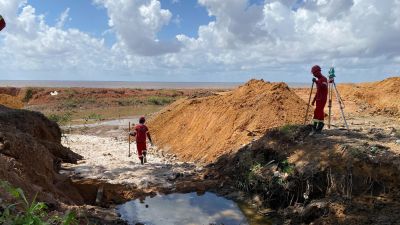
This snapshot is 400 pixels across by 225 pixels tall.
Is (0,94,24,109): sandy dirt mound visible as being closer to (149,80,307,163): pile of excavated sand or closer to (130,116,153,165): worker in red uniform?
(149,80,307,163): pile of excavated sand

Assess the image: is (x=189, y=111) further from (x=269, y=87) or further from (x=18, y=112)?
(x=18, y=112)

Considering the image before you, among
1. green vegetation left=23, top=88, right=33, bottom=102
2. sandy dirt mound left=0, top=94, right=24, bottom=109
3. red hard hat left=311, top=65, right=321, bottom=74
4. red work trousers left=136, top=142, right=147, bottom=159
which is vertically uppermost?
red hard hat left=311, top=65, right=321, bottom=74

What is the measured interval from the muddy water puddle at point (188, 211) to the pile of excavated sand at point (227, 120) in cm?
363

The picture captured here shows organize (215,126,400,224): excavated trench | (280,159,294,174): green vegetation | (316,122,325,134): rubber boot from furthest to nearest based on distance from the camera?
(316,122,325,134): rubber boot < (280,159,294,174): green vegetation < (215,126,400,224): excavated trench

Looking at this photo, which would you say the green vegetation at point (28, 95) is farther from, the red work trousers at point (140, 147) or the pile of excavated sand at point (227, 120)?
the red work trousers at point (140, 147)

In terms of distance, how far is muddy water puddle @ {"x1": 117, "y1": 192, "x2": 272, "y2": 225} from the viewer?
9.81 metres

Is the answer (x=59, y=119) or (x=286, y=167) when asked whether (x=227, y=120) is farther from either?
(x=59, y=119)

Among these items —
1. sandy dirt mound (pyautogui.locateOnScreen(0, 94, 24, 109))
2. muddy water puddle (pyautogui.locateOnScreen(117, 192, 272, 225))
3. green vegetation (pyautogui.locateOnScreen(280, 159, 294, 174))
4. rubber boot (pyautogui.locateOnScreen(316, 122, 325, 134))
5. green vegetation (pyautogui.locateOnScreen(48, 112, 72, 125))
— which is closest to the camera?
muddy water puddle (pyautogui.locateOnScreen(117, 192, 272, 225))

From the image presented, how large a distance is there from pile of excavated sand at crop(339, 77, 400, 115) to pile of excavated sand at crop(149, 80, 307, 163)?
432cm

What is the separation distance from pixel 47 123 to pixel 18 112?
1.35 metres

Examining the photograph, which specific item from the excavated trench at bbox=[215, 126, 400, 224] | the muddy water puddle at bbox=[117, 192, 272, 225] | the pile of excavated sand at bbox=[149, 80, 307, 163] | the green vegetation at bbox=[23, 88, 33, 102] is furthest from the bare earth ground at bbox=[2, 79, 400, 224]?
the green vegetation at bbox=[23, 88, 33, 102]

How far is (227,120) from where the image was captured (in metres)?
18.7

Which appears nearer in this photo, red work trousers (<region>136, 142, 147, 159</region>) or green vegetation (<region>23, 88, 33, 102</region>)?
red work trousers (<region>136, 142, 147, 159</region>)

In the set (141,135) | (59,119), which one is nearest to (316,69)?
(141,135)
